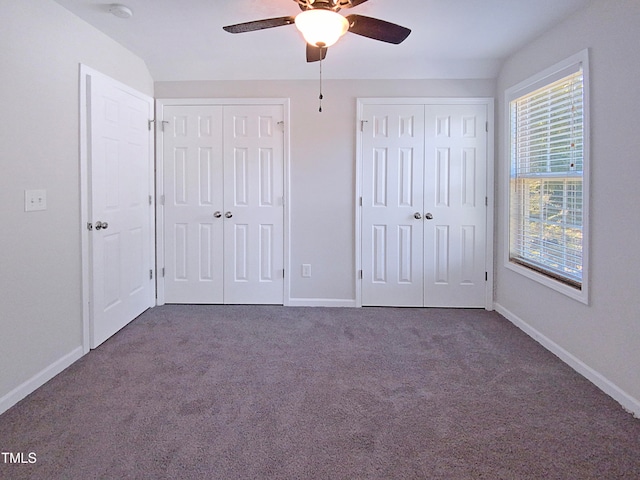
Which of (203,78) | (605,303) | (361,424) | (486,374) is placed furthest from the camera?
(203,78)

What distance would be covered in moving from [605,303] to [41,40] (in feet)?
11.9

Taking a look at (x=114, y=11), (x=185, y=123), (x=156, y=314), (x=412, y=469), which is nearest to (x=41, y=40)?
(x=114, y=11)

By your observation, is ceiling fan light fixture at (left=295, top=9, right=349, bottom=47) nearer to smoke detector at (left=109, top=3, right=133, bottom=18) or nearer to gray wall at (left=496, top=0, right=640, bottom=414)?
smoke detector at (left=109, top=3, right=133, bottom=18)

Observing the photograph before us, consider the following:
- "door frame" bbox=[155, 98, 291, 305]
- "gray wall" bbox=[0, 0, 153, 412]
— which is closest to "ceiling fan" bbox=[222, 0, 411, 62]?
"gray wall" bbox=[0, 0, 153, 412]

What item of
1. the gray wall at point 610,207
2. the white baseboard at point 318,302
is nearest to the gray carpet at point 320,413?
the gray wall at point 610,207

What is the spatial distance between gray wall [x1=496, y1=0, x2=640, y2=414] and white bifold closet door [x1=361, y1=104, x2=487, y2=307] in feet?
3.90

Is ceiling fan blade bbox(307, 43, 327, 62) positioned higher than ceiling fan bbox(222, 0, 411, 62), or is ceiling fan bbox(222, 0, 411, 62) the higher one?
ceiling fan blade bbox(307, 43, 327, 62)

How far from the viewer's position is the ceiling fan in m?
2.04

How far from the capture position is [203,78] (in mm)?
4176

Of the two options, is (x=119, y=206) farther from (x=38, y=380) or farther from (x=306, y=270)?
(x=306, y=270)

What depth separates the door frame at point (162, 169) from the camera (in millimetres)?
4199

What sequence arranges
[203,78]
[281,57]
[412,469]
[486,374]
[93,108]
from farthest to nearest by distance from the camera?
[203,78], [281,57], [93,108], [486,374], [412,469]

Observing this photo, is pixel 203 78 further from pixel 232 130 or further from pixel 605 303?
pixel 605 303

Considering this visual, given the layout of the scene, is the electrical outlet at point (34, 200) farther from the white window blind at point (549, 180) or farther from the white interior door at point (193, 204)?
Result: the white window blind at point (549, 180)
